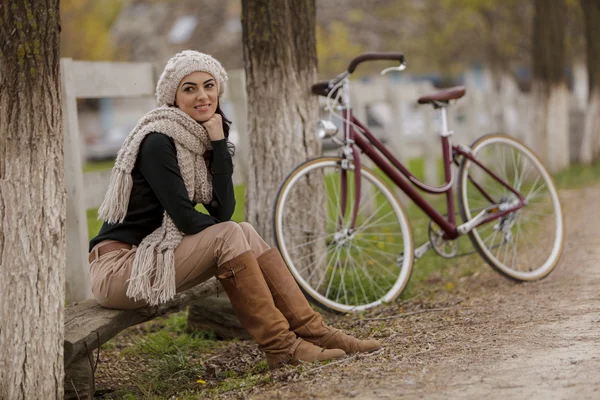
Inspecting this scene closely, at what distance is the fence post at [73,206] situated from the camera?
17.7ft

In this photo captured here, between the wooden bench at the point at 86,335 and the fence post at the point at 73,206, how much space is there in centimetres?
126

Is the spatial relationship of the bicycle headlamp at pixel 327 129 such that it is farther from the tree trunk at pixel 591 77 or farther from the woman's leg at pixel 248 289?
the tree trunk at pixel 591 77

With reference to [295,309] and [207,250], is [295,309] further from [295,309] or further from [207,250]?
[207,250]

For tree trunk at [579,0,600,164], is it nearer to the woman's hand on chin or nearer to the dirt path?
the dirt path

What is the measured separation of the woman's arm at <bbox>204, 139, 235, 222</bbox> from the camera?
4.14 meters

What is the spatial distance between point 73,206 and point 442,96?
7.20ft

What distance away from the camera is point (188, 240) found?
4.03 metres

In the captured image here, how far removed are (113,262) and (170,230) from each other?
11.0 inches

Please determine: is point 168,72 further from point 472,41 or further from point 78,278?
point 472,41

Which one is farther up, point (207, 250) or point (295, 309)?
point (207, 250)

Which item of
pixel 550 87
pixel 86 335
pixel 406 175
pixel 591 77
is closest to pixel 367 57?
pixel 406 175

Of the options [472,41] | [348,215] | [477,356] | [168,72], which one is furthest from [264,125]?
[472,41]

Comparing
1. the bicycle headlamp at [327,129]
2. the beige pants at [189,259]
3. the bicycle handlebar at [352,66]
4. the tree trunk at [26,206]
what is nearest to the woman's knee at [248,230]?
the beige pants at [189,259]

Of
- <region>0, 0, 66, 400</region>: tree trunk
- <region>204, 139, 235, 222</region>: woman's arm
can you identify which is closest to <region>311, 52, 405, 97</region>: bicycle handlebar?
<region>204, 139, 235, 222</region>: woman's arm
